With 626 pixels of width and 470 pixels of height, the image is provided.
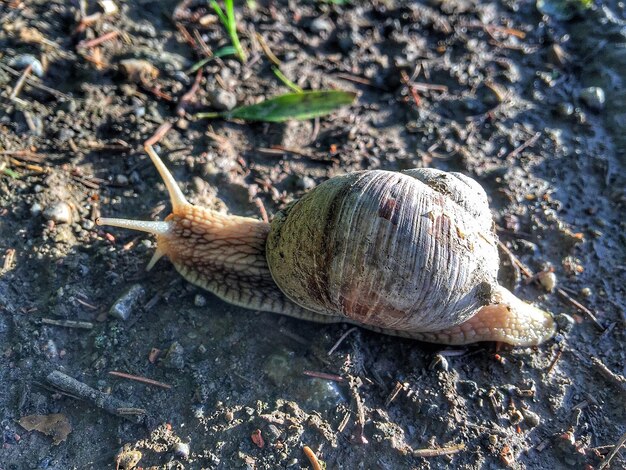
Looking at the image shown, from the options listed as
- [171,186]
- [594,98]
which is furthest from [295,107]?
[594,98]

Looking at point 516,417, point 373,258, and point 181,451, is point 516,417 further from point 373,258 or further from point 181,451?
point 181,451

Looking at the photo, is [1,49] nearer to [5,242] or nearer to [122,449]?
[5,242]

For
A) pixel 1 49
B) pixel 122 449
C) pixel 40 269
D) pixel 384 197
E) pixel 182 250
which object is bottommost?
pixel 122 449

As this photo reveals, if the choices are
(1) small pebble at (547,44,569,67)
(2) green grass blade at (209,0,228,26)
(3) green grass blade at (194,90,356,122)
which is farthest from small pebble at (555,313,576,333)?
(2) green grass blade at (209,0,228,26)

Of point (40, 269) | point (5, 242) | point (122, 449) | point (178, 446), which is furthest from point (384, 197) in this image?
point (5, 242)

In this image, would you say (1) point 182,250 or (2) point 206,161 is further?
(2) point 206,161

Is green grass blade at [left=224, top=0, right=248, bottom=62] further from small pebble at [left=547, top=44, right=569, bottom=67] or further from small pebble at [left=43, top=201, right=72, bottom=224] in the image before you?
small pebble at [left=547, top=44, right=569, bottom=67]
